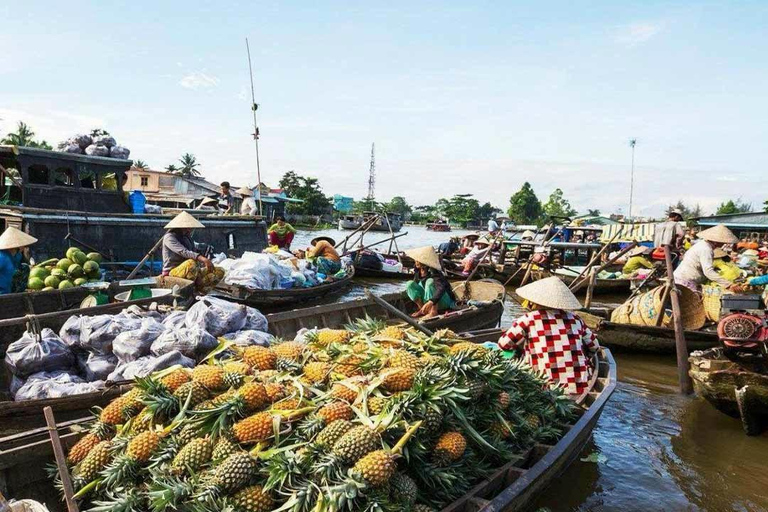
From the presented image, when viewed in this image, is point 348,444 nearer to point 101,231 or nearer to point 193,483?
point 193,483

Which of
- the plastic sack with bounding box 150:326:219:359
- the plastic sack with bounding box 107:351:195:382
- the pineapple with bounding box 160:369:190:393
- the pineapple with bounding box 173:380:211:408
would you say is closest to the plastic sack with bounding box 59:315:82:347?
the plastic sack with bounding box 107:351:195:382

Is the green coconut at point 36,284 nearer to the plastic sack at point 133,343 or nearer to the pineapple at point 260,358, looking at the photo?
the plastic sack at point 133,343

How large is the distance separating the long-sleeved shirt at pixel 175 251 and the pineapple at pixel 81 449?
5445 mm

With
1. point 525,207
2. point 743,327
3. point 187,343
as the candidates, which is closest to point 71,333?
point 187,343

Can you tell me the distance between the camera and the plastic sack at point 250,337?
5137mm

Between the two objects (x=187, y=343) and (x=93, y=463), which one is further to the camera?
(x=187, y=343)

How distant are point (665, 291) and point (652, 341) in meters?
0.91

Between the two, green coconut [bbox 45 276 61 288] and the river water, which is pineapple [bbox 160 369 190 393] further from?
green coconut [bbox 45 276 61 288]

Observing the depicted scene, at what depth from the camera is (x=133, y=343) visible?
5.03 meters

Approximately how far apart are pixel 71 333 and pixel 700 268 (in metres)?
9.38

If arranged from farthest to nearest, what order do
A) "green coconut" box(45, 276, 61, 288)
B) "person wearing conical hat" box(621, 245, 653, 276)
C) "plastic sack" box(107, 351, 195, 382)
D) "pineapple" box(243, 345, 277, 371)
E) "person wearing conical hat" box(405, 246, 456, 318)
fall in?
"person wearing conical hat" box(621, 245, 653, 276)
"green coconut" box(45, 276, 61, 288)
"person wearing conical hat" box(405, 246, 456, 318)
"plastic sack" box(107, 351, 195, 382)
"pineapple" box(243, 345, 277, 371)

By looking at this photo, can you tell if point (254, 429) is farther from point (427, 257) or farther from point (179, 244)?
point (179, 244)

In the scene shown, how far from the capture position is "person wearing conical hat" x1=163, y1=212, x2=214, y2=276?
338 inches

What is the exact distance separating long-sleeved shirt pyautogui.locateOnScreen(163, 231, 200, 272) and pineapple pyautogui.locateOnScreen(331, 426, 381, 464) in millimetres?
6544
